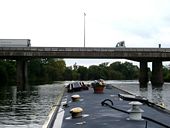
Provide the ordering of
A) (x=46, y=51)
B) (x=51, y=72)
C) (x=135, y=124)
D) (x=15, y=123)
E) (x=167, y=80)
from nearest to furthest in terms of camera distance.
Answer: (x=135, y=124)
(x=15, y=123)
(x=46, y=51)
(x=167, y=80)
(x=51, y=72)

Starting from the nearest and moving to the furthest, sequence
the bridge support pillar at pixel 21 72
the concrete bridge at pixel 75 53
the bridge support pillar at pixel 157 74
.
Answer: the bridge support pillar at pixel 21 72 < the concrete bridge at pixel 75 53 < the bridge support pillar at pixel 157 74

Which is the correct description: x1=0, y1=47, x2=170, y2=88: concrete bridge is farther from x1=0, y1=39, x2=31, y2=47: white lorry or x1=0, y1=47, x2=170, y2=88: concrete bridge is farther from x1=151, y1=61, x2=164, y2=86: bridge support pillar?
x1=151, y1=61, x2=164, y2=86: bridge support pillar

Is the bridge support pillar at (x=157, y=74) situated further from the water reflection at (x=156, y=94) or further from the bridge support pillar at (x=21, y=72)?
the bridge support pillar at (x=21, y=72)

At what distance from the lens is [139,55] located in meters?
100

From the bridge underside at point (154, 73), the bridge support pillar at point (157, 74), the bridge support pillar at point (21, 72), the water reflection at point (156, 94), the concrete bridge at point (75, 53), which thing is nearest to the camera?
the water reflection at point (156, 94)

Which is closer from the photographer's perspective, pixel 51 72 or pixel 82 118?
pixel 82 118

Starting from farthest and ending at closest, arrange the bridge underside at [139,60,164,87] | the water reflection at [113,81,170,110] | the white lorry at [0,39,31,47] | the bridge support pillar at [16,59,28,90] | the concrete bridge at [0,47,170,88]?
1. the bridge underside at [139,60,164,87]
2. the white lorry at [0,39,31,47]
3. the concrete bridge at [0,47,170,88]
4. the bridge support pillar at [16,59,28,90]
5. the water reflection at [113,81,170,110]

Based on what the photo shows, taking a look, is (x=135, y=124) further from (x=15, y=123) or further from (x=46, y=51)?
(x=46, y=51)

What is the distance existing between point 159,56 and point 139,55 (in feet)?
15.2

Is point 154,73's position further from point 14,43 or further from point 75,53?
point 14,43

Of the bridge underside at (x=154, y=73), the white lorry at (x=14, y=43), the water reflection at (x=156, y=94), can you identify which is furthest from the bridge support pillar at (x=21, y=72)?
the bridge underside at (x=154, y=73)

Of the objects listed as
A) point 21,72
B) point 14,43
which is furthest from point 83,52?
point 14,43

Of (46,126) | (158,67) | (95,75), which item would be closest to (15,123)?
(46,126)

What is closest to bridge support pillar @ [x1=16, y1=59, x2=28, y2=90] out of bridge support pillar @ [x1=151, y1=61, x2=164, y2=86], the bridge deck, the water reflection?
the bridge deck
